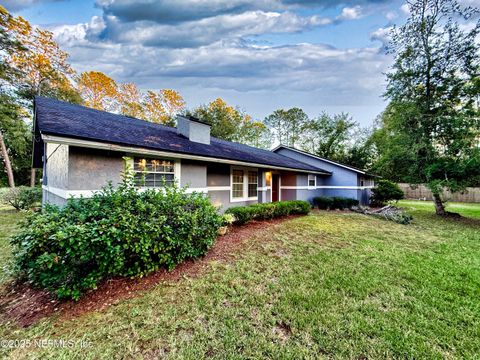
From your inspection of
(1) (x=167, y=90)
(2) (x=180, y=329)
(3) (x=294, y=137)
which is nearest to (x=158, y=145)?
(2) (x=180, y=329)

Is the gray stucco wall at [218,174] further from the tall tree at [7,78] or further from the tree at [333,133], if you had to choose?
the tree at [333,133]

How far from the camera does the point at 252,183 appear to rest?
10484 mm

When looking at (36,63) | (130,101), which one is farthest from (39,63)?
(130,101)

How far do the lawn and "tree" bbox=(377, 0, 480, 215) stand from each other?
7.27 metres

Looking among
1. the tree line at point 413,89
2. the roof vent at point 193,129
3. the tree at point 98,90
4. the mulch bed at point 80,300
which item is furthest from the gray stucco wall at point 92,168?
the tree at point 98,90

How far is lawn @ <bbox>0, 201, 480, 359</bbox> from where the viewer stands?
2.29 meters

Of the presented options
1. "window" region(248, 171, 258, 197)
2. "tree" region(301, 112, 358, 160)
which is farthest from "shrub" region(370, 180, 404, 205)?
"window" region(248, 171, 258, 197)

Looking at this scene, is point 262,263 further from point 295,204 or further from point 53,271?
point 295,204

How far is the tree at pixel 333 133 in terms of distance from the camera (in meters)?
25.8

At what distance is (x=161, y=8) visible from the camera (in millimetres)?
8562

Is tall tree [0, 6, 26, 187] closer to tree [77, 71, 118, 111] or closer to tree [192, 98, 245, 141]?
tree [77, 71, 118, 111]

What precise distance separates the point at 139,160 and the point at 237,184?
4.62m

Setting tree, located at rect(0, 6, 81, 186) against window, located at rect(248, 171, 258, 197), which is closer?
window, located at rect(248, 171, 258, 197)

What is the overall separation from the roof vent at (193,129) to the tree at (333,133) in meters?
20.8
